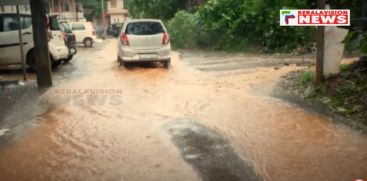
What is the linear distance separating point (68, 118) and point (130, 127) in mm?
1466

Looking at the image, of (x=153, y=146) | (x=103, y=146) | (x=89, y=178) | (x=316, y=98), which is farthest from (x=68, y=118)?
(x=316, y=98)

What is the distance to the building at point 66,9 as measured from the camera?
3871 cm

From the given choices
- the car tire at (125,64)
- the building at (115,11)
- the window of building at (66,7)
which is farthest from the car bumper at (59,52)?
the building at (115,11)

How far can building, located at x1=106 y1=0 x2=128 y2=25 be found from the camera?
67750mm

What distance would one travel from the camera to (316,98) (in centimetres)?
829

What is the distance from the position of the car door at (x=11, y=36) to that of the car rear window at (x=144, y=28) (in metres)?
3.03

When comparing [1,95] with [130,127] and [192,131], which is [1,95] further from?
[192,131]

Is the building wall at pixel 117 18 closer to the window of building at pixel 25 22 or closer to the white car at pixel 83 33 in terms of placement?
the white car at pixel 83 33

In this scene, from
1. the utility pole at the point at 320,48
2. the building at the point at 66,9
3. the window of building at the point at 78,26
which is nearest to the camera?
the utility pole at the point at 320,48

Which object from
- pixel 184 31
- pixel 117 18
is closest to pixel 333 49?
pixel 184 31

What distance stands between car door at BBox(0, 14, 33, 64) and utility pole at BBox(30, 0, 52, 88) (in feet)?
9.45

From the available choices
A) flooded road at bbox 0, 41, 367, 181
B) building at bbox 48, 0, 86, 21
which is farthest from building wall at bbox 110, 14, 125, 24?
flooded road at bbox 0, 41, 367, 181

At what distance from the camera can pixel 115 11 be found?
2677 inches

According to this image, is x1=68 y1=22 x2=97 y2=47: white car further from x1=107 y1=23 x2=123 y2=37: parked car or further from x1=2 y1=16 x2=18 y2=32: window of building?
x1=107 y1=23 x2=123 y2=37: parked car
